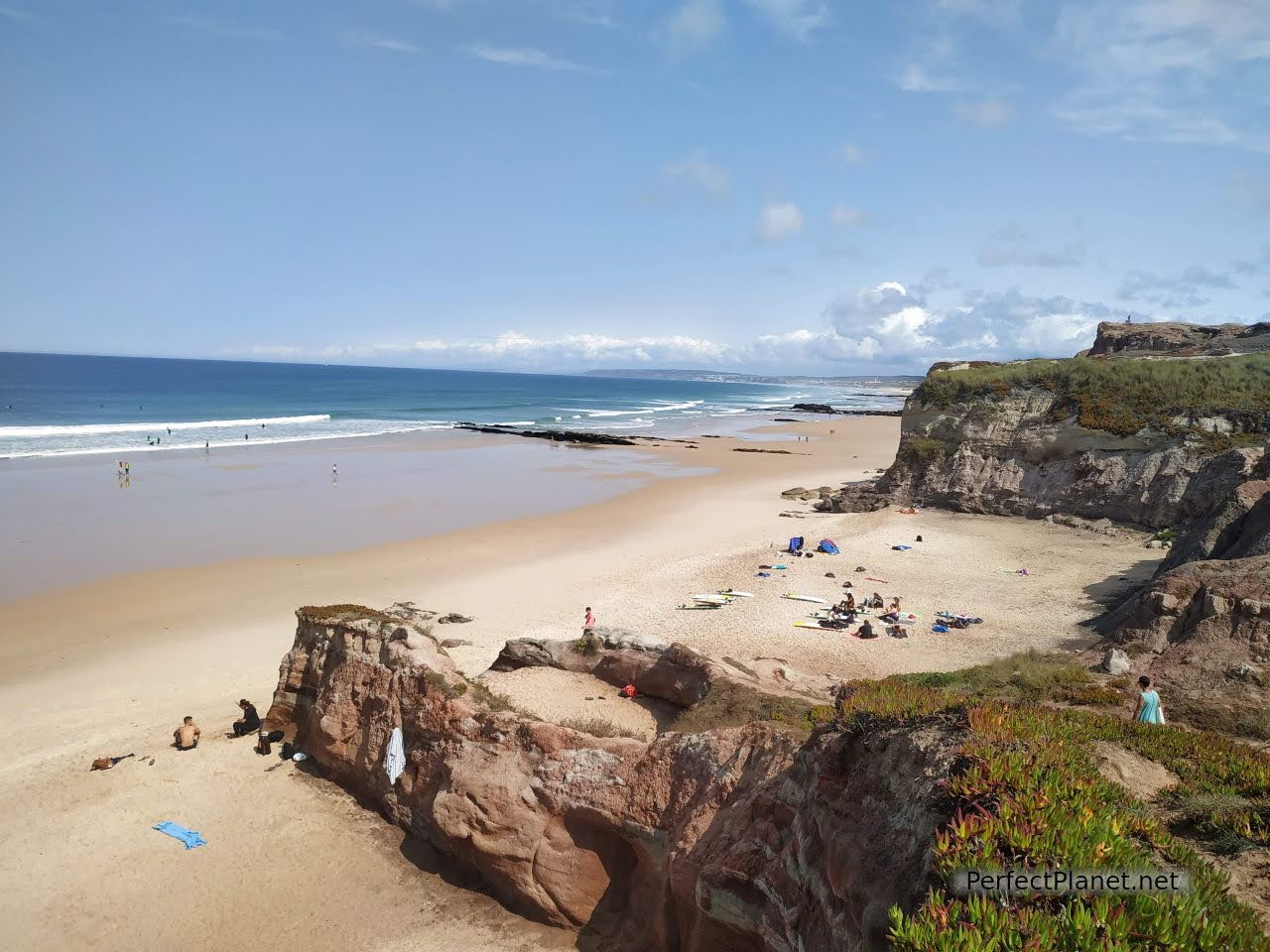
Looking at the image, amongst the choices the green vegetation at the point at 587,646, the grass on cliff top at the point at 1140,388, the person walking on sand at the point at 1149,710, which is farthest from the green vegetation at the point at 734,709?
the grass on cliff top at the point at 1140,388

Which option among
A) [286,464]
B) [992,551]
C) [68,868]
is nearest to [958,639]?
[992,551]

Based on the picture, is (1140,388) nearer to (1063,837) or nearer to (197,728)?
(1063,837)

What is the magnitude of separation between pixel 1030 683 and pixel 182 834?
13.5 m

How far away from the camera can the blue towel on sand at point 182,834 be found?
36.3 ft

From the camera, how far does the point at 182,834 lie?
11.2 m

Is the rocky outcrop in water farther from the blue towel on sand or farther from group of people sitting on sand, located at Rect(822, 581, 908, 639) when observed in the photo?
the blue towel on sand

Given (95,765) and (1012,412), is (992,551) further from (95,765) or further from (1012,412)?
(95,765)

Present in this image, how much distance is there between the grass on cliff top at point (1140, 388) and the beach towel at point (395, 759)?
30234 millimetres

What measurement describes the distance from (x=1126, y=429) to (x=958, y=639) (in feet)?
56.6

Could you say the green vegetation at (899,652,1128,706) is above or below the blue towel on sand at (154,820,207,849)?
above

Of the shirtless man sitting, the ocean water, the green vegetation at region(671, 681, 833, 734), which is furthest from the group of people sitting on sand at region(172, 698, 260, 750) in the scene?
the ocean water

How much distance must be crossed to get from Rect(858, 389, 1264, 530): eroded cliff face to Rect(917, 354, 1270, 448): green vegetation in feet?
1.83

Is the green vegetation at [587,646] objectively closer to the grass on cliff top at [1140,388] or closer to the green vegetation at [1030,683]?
the green vegetation at [1030,683]

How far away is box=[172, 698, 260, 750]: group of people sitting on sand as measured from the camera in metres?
13.5
